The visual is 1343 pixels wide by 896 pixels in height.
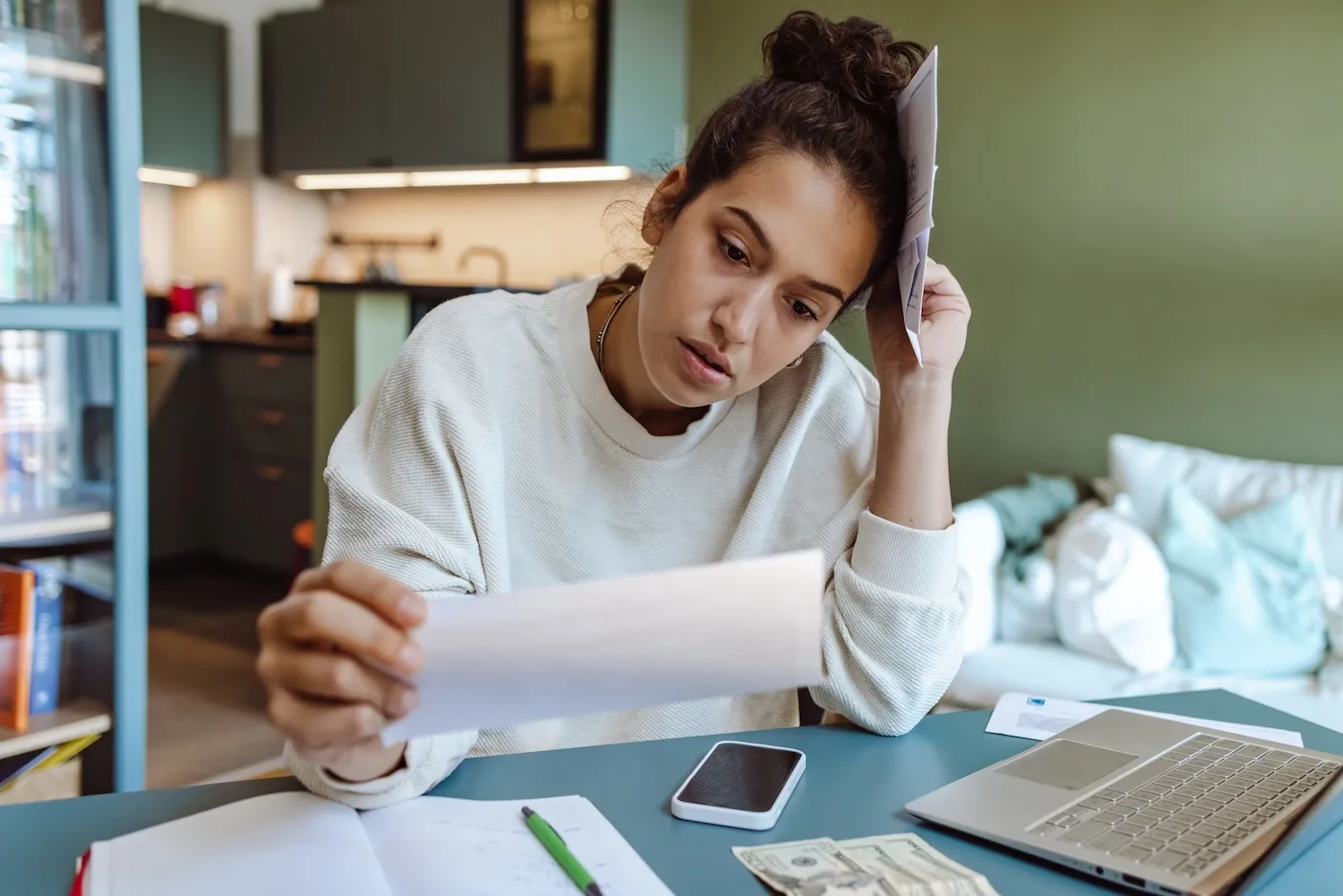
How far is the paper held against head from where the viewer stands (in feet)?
1.81

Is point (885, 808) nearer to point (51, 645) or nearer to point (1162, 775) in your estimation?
point (1162, 775)

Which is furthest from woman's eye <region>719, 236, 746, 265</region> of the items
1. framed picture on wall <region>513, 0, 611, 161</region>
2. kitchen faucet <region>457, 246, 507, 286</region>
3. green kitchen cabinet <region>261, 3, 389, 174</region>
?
green kitchen cabinet <region>261, 3, 389, 174</region>

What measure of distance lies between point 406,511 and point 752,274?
1.16ft

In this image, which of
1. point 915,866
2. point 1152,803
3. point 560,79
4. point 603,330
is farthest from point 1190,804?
point 560,79

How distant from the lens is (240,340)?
4406 millimetres

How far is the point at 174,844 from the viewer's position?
2.30ft

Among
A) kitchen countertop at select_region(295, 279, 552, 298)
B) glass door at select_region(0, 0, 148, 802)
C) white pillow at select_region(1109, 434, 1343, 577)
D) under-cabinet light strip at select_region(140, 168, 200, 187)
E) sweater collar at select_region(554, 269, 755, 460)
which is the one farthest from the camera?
under-cabinet light strip at select_region(140, 168, 200, 187)

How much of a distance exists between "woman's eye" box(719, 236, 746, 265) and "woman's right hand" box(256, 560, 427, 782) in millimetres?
479

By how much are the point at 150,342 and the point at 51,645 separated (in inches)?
119

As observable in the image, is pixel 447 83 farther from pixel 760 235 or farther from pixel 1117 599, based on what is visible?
pixel 760 235

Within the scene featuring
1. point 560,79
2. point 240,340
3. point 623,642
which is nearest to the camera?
point 623,642

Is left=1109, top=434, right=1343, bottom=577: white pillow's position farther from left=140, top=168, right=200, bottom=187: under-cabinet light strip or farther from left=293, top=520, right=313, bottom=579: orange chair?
left=140, top=168, right=200, bottom=187: under-cabinet light strip

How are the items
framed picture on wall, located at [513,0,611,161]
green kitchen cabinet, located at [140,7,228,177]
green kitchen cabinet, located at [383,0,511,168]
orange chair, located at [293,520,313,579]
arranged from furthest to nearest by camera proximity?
green kitchen cabinet, located at [140,7,228,177] < green kitchen cabinet, located at [383,0,511,168] < framed picture on wall, located at [513,0,611,161] < orange chair, located at [293,520,313,579]

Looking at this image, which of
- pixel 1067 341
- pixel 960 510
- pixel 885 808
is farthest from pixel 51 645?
pixel 1067 341
